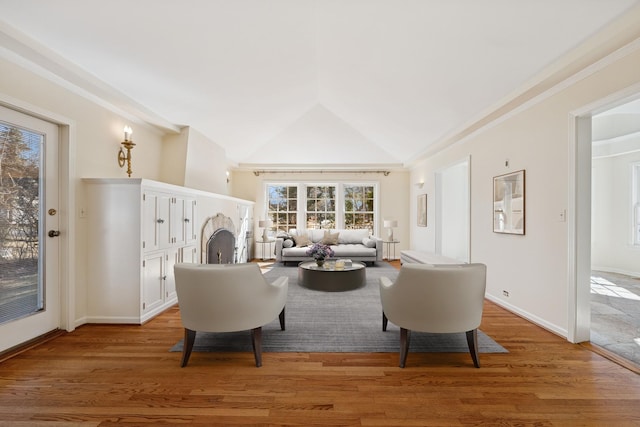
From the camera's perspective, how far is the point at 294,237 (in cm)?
698

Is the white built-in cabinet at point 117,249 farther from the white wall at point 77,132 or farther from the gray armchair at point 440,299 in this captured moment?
the gray armchair at point 440,299

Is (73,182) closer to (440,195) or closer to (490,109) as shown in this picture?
(490,109)

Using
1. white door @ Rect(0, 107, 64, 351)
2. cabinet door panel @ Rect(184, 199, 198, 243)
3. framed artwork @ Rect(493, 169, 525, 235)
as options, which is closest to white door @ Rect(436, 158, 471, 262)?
framed artwork @ Rect(493, 169, 525, 235)

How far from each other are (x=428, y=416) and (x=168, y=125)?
4605 mm

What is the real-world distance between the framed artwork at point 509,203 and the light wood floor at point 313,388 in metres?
1.38

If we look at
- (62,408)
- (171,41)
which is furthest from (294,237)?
(62,408)

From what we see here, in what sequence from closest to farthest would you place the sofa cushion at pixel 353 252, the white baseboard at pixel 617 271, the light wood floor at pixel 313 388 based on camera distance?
1. the light wood floor at pixel 313 388
2. the white baseboard at pixel 617 271
3. the sofa cushion at pixel 353 252

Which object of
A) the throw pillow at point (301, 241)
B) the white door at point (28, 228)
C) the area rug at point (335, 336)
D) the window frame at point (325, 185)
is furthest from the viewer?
the window frame at point (325, 185)

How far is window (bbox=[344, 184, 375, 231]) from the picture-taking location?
312 inches

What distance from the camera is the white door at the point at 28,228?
2.46 metres

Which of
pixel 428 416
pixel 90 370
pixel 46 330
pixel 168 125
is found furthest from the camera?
pixel 168 125

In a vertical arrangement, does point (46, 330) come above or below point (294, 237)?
below

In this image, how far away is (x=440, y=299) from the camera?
2.24 m

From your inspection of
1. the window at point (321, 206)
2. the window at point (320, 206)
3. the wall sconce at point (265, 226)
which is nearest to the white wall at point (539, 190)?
the window at point (320, 206)
